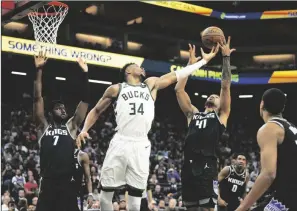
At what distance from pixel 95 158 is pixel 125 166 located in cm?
1370

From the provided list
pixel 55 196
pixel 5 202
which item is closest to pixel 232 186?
pixel 55 196

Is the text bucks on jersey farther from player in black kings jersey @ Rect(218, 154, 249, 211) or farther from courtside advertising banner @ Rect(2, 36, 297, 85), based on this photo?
courtside advertising banner @ Rect(2, 36, 297, 85)

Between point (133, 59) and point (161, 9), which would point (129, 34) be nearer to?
point (161, 9)

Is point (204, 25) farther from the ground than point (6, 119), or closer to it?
farther from the ground

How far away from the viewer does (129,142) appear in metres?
6.07

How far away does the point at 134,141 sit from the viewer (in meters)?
6.09

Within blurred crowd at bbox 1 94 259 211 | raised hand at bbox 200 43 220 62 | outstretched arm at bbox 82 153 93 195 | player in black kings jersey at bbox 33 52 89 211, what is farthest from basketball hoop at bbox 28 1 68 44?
raised hand at bbox 200 43 220 62

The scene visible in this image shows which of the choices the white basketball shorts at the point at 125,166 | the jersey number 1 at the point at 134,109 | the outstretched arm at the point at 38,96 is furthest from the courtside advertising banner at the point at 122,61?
the white basketball shorts at the point at 125,166

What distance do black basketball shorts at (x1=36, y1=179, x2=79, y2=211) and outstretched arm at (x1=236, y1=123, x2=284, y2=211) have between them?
122 inches

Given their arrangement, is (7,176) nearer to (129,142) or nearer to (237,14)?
(129,142)

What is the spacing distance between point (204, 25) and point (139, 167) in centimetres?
2703

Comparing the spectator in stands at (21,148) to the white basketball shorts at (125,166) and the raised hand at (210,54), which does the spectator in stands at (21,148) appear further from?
the white basketball shorts at (125,166)

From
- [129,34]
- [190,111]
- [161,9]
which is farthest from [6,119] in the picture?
[190,111]

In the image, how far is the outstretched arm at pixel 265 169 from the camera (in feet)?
13.9
